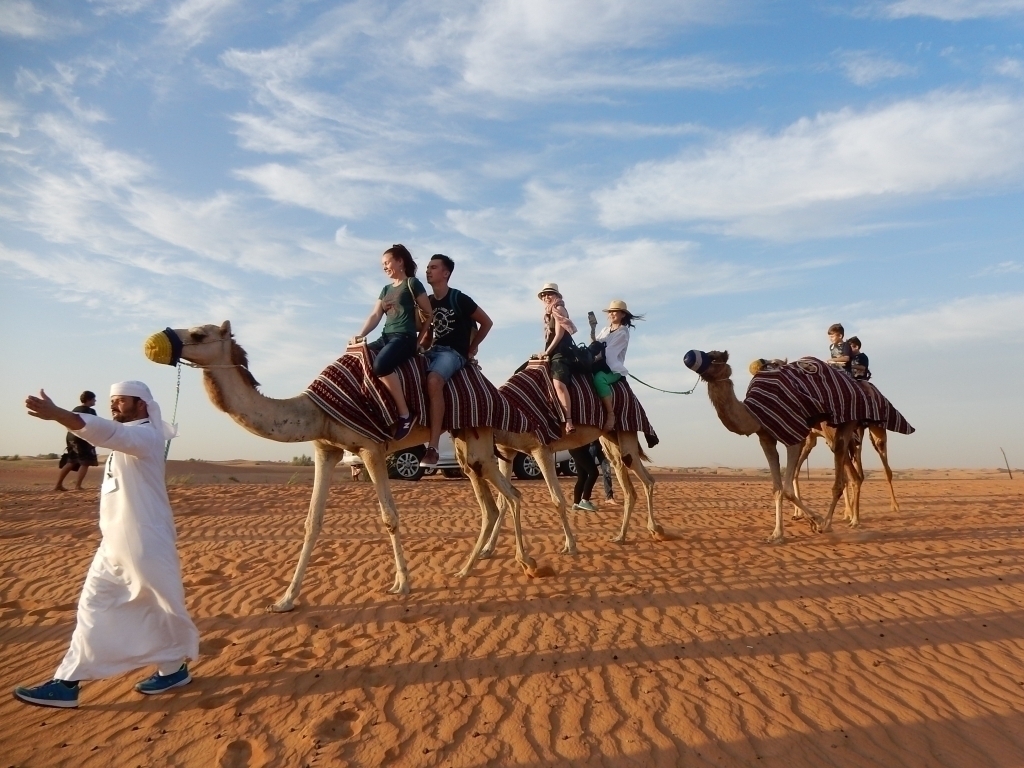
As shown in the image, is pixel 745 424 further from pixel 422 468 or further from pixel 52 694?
pixel 422 468

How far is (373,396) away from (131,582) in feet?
9.00

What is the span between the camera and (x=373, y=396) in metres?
7.15

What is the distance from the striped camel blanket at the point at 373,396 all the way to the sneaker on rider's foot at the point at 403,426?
60mm

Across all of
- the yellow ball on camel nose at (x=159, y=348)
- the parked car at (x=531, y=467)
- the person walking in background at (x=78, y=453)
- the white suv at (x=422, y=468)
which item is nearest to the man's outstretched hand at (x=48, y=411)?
the yellow ball on camel nose at (x=159, y=348)

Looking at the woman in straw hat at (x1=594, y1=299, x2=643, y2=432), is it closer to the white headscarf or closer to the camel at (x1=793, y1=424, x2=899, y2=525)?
the camel at (x1=793, y1=424, x2=899, y2=525)

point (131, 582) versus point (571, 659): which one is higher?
point (131, 582)

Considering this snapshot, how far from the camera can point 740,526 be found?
12.4 m

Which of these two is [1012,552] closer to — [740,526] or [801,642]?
[740,526]

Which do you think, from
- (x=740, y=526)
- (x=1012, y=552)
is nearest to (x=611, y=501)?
(x=740, y=526)

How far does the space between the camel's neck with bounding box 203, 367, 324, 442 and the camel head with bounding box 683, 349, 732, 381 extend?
5.11m

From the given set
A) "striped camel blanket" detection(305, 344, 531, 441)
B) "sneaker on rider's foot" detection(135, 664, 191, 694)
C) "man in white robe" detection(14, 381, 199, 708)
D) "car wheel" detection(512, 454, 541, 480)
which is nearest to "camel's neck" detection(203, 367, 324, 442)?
"striped camel blanket" detection(305, 344, 531, 441)

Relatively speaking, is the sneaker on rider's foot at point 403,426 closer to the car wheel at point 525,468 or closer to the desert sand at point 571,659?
the desert sand at point 571,659

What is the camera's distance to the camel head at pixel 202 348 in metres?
5.83

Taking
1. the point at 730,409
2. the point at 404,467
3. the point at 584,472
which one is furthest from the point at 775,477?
the point at 404,467
